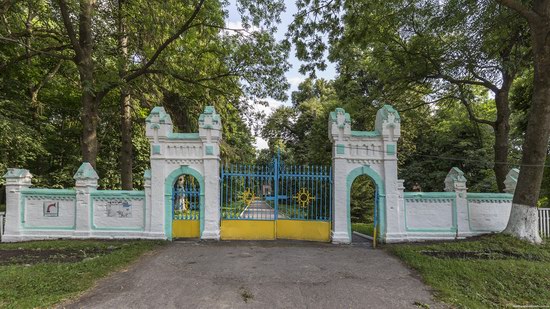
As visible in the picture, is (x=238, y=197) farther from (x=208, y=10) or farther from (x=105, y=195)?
(x=208, y=10)

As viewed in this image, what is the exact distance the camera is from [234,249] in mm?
8531

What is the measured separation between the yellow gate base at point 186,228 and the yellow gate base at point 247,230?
0.79m

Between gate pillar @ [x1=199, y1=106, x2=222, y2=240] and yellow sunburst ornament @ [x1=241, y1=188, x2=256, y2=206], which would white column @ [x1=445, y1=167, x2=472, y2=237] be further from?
gate pillar @ [x1=199, y1=106, x2=222, y2=240]

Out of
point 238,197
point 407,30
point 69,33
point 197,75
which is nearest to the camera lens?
point 238,197

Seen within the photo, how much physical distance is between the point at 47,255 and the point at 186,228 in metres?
3.47

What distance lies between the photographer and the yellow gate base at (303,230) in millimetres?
9727

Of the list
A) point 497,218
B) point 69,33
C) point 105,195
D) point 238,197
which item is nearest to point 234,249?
point 238,197

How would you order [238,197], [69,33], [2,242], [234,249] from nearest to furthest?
[234,249] → [2,242] → [238,197] → [69,33]

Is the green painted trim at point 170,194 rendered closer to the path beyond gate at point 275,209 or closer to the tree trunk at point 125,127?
the path beyond gate at point 275,209

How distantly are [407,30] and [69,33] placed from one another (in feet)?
41.4

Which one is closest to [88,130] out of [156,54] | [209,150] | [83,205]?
[83,205]

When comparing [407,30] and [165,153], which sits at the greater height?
[407,30]

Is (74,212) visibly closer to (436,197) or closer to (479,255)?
(436,197)

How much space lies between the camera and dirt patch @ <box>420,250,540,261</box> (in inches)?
298
